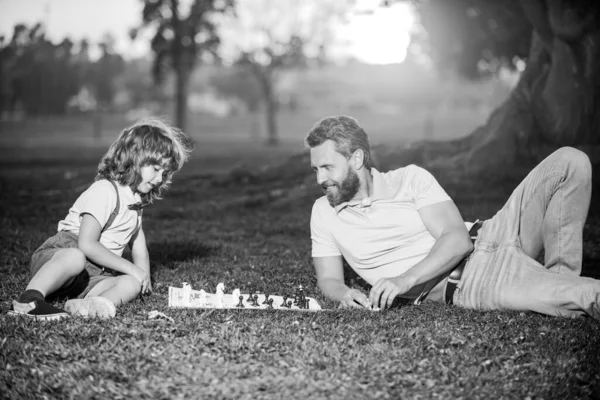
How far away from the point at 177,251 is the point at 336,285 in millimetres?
3451

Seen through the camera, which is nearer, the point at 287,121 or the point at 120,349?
the point at 120,349

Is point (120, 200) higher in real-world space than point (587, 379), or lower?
higher

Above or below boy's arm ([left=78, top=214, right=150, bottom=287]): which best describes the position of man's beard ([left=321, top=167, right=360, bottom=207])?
above

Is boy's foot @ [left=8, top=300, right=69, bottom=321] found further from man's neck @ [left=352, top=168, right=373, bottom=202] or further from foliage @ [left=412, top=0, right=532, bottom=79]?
foliage @ [left=412, top=0, right=532, bottom=79]

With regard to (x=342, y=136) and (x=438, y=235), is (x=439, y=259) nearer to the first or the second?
(x=438, y=235)

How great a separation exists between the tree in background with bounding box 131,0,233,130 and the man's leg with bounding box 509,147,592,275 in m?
30.4

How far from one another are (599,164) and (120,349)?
1163cm

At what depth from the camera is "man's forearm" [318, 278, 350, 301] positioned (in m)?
5.65

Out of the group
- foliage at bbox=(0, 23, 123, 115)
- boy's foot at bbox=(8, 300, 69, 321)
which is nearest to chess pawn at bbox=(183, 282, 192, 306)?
boy's foot at bbox=(8, 300, 69, 321)

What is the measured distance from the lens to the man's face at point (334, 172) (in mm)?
5680

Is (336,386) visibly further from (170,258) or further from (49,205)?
(49,205)

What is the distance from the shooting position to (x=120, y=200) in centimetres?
580

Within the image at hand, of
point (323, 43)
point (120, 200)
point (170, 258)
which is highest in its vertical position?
point (323, 43)

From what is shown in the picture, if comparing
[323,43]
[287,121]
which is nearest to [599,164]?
[323,43]
